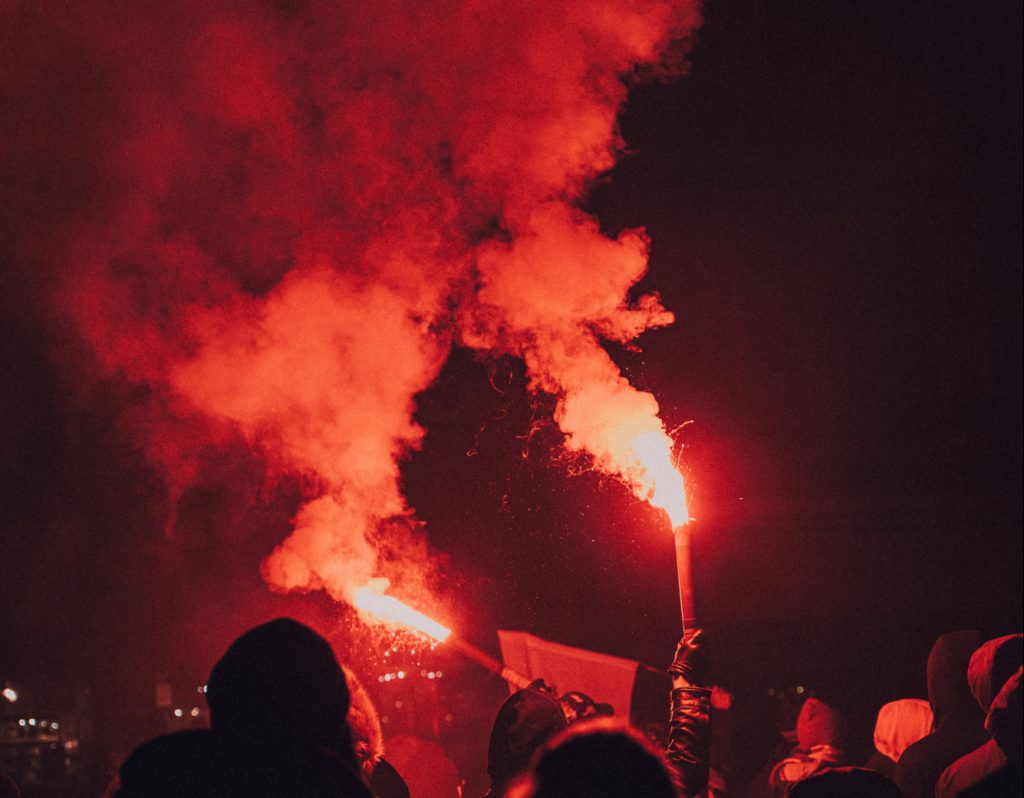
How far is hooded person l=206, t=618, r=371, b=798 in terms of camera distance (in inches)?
78.1

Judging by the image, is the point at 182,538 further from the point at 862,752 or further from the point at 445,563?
the point at 862,752

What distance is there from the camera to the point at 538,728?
11.6 ft

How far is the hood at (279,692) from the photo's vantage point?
204 cm

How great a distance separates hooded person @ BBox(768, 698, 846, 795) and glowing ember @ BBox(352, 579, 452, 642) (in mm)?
2039

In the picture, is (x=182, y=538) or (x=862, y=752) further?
(x=862, y=752)

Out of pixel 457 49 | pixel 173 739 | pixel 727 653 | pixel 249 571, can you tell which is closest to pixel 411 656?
pixel 249 571

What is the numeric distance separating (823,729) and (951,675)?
1260 millimetres

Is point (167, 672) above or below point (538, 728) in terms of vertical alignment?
above

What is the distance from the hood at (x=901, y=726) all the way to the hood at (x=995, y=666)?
2193 mm

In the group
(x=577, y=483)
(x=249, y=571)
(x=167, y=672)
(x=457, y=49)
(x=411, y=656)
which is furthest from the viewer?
(x=167, y=672)

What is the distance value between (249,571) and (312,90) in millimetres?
6145

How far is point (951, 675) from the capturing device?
4.14 m

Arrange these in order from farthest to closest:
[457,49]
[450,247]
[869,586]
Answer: [869,586]
[450,247]
[457,49]

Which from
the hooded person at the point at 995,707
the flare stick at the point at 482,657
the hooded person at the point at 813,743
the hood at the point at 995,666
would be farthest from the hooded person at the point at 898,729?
the hood at the point at 995,666
